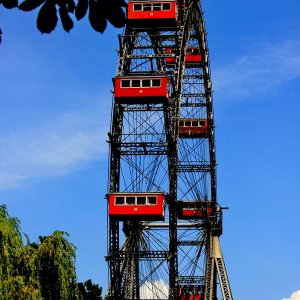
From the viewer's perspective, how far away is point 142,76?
48.6m

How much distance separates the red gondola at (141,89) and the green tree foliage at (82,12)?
138 feet

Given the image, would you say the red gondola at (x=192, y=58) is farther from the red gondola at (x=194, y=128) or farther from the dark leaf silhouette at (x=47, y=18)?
the dark leaf silhouette at (x=47, y=18)

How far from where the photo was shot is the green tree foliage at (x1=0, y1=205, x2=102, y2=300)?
2303cm

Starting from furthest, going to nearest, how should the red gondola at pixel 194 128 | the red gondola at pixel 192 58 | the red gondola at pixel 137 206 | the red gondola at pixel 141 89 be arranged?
the red gondola at pixel 192 58
the red gondola at pixel 194 128
the red gondola at pixel 141 89
the red gondola at pixel 137 206

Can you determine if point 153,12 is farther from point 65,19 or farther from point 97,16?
point 97,16

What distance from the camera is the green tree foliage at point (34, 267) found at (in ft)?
75.6

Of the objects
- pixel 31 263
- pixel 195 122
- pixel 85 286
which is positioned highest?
pixel 195 122

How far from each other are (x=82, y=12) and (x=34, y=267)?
66.0 feet

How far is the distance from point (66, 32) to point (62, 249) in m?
21.1

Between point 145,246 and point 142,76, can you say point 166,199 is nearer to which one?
point 145,246

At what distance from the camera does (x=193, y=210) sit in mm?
58594

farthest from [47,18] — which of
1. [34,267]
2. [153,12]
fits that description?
[153,12]

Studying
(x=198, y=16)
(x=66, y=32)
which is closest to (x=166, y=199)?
(x=198, y=16)

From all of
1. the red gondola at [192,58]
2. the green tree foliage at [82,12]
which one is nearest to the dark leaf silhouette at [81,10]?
the green tree foliage at [82,12]
